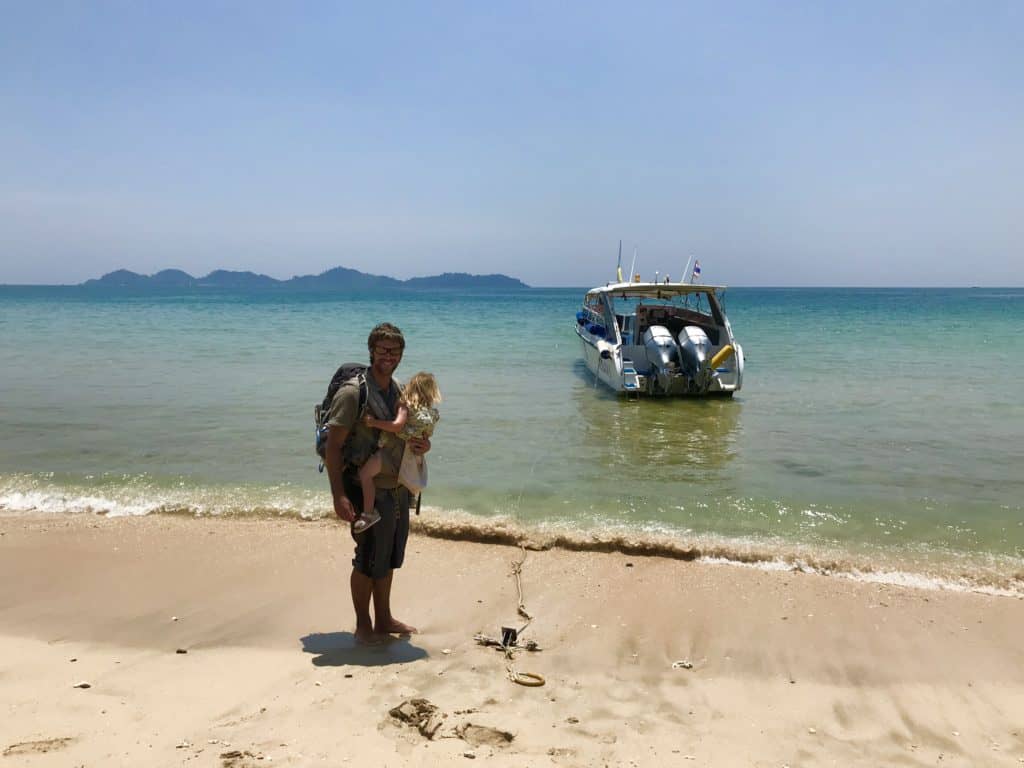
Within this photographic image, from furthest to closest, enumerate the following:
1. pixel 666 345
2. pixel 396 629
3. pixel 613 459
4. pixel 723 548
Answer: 1. pixel 666 345
2. pixel 613 459
3. pixel 723 548
4. pixel 396 629

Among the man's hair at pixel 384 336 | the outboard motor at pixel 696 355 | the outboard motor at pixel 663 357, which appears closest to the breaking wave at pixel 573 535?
the man's hair at pixel 384 336

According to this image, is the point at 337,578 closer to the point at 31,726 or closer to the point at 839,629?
the point at 31,726

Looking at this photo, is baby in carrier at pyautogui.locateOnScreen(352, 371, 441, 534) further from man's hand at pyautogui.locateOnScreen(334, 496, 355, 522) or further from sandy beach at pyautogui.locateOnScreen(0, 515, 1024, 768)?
sandy beach at pyautogui.locateOnScreen(0, 515, 1024, 768)

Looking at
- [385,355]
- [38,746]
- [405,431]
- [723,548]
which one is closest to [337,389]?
[385,355]

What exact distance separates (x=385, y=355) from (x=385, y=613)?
1.58 metres

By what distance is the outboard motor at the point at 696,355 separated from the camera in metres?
14.8

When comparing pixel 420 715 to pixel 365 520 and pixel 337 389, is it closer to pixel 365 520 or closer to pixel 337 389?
pixel 365 520

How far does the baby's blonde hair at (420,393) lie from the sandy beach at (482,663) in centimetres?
145

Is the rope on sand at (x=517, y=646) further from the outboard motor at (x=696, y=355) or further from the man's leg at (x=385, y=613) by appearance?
the outboard motor at (x=696, y=355)

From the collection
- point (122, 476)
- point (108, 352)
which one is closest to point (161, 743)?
point (122, 476)

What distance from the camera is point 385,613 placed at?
14.1 ft

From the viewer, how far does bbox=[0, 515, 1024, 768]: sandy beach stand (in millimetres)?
3117

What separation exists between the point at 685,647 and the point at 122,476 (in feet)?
22.4

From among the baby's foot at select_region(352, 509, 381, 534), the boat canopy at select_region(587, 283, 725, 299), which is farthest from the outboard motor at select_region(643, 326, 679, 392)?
the baby's foot at select_region(352, 509, 381, 534)
